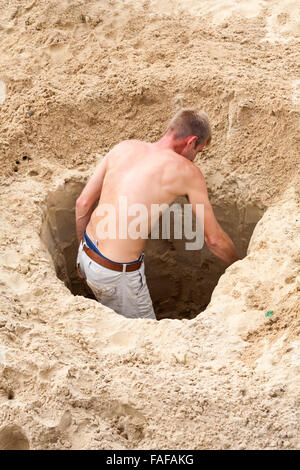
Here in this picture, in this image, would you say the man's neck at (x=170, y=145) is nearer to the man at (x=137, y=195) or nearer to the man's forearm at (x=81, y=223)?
the man at (x=137, y=195)

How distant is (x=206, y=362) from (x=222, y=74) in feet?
8.58

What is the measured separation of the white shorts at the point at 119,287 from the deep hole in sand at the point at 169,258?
0.39m

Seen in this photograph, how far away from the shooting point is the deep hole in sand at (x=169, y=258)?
14.7 ft

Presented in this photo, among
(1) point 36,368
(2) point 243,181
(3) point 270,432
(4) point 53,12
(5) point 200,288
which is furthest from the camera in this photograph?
(4) point 53,12

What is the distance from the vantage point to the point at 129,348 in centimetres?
318

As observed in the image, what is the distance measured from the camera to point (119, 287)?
4.08 meters

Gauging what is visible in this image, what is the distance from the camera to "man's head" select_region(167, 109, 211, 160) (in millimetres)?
3912

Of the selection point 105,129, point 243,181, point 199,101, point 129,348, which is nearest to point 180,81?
point 199,101

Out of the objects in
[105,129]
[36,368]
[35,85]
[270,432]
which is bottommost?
[270,432]

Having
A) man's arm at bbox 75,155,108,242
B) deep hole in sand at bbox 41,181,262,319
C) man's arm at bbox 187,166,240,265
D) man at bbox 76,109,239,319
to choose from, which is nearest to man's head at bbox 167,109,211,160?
man at bbox 76,109,239,319

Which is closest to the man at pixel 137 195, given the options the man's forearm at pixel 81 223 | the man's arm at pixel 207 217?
the man's arm at pixel 207 217

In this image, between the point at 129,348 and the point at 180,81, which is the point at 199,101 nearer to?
the point at 180,81

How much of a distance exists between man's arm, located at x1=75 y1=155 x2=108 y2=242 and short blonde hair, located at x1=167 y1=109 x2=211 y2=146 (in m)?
0.56

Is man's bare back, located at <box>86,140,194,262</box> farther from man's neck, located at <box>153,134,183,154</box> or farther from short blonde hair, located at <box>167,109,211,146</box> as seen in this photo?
short blonde hair, located at <box>167,109,211,146</box>
